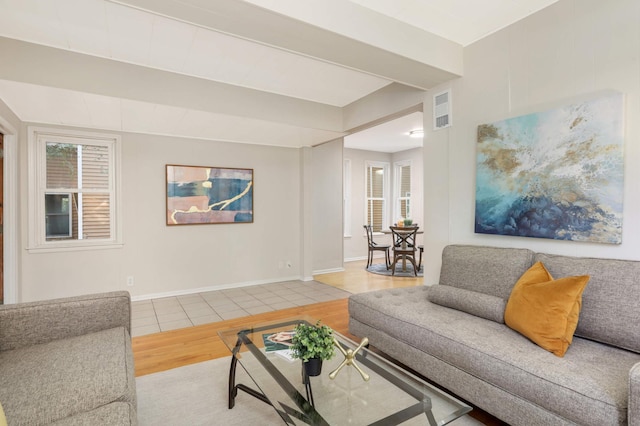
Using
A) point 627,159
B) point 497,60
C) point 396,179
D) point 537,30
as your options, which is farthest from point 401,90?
point 396,179

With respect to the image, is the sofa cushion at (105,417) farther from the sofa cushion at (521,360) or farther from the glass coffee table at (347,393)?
the sofa cushion at (521,360)

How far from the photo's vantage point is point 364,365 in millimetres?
1770

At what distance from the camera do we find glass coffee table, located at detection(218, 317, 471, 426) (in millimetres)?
1354

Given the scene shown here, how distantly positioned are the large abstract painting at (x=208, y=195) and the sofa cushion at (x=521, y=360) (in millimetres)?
3194

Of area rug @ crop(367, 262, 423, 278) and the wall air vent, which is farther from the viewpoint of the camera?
area rug @ crop(367, 262, 423, 278)

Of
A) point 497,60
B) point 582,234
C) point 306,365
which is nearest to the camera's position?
point 306,365

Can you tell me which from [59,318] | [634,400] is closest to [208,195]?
[59,318]

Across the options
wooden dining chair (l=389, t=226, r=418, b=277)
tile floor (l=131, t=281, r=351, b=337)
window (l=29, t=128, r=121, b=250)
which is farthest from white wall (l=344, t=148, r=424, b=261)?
window (l=29, t=128, r=121, b=250)

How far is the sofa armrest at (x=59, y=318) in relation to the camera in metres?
1.78

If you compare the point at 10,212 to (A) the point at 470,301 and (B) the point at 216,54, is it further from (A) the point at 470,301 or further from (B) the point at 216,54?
(A) the point at 470,301

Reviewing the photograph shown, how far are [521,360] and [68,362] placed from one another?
221 cm

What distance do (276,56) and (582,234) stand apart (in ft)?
9.10

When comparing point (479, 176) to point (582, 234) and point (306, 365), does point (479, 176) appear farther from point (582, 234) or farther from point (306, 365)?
point (306, 365)

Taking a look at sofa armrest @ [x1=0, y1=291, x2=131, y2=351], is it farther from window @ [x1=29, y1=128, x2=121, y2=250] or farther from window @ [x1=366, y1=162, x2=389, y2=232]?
window @ [x1=366, y1=162, x2=389, y2=232]
